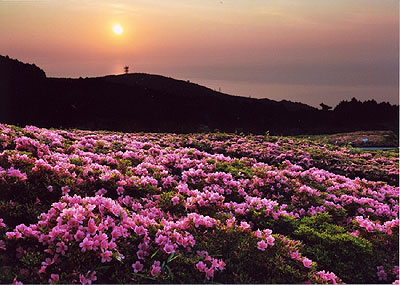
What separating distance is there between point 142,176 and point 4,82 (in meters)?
40.0

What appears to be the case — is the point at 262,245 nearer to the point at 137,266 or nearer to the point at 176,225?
the point at 176,225

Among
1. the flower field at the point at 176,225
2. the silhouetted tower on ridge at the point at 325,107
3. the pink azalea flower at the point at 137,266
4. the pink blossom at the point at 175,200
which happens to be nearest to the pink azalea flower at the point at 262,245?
the flower field at the point at 176,225

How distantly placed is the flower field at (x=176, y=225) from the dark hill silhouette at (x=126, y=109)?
98.1 ft

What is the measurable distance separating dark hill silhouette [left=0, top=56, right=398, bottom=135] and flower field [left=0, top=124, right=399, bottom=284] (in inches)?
1177

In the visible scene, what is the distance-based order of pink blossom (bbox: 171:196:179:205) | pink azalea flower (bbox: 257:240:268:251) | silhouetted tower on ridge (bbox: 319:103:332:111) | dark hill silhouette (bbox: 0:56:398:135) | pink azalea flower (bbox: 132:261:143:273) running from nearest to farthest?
pink azalea flower (bbox: 132:261:143:273)
pink azalea flower (bbox: 257:240:268:251)
pink blossom (bbox: 171:196:179:205)
dark hill silhouette (bbox: 0:56:398:135)
silhouetted tower on ridge (bbox: 319:103:332:111)

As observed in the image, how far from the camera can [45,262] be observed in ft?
17.1

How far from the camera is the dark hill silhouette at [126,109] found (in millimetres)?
42531

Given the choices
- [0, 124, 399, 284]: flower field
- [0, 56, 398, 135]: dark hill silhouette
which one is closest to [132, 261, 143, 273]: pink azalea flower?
[0, 124, 399, 284]: flower field

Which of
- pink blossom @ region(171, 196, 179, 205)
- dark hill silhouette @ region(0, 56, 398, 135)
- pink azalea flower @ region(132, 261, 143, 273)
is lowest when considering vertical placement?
pink azalea flower @ region(132, 261, 143, 273)

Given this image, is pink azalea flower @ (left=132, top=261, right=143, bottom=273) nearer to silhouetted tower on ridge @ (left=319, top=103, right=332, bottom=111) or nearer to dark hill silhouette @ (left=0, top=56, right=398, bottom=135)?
dark hill silhouette @ (left=0, top=56, right=398, bottom=135)

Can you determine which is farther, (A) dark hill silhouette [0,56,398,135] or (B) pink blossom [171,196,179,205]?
(A) dark hill silhouette [0,56,398,135]

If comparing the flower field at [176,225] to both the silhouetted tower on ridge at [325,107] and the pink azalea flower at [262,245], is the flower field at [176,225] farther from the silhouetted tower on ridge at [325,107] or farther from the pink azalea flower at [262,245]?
the silhouetted tower on ridge at [325,107]

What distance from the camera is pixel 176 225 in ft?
21.4

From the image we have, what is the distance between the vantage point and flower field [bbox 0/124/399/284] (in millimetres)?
5438
